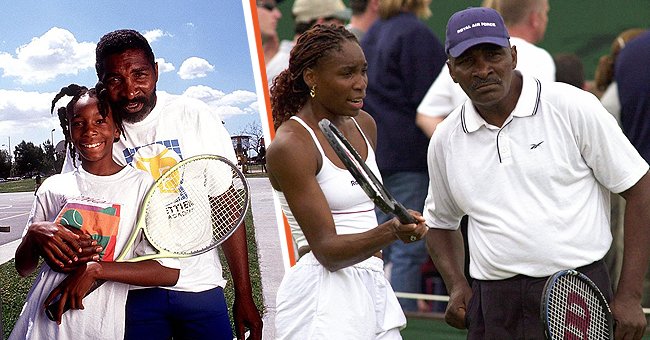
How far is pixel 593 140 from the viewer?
7.52ft

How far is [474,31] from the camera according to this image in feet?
7.61

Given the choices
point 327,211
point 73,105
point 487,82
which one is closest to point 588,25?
point 487,82

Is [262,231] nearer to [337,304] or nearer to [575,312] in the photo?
[337,304]

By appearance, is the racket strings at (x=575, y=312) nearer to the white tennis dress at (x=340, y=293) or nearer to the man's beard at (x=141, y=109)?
the white tennis dress at (x=340, y=293)

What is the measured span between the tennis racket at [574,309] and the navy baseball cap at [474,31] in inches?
24.8

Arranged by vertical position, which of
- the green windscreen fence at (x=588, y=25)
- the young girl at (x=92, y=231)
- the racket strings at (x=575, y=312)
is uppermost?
the green windscreen fence at (x=588, y=25)

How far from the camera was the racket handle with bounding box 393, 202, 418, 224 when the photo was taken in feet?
6.23

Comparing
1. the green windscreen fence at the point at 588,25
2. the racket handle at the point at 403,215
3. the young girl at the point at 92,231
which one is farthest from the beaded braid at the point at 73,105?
the green windscreen fence at the point at 588,25

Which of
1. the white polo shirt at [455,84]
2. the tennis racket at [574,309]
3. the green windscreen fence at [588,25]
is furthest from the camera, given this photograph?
the white polo shirt at [455,84]

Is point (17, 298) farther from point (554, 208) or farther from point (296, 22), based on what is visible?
point (554, 208)

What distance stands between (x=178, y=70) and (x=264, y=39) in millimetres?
393

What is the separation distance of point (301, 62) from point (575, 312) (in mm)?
964

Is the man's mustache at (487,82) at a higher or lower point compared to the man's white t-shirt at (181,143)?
higher

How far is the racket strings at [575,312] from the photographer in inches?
84.3
